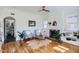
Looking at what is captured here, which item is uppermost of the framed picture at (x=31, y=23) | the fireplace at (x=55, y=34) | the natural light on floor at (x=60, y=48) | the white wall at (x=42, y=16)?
the white wall at (x=42, y=16)

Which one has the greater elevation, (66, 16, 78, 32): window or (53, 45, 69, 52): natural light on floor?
(66, 16, 78, 32): window

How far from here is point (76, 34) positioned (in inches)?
91.5

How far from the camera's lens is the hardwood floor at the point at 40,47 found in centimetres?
232

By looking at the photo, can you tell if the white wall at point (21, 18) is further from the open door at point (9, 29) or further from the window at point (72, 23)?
the window at point (72, 23)

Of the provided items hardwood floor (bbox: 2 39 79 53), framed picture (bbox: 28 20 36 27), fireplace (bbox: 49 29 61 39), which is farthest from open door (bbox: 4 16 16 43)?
fireplace (bbox: 49 29 61 39)

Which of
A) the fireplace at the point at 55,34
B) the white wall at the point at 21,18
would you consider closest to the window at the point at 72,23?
the fireplace at the point at 55,34

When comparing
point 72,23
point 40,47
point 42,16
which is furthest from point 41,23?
point 72,23

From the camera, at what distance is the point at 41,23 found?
2348 mm

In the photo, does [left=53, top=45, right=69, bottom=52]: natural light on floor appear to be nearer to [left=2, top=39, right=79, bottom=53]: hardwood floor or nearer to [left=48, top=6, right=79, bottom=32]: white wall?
[left=2, top=39, right=79, bottom=53]: hardwood floor

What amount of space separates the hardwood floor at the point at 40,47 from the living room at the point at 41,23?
0.02 meters

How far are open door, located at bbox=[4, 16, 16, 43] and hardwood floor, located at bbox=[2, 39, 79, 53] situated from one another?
0.34 ft

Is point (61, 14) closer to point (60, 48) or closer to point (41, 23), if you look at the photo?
point (41, 23)

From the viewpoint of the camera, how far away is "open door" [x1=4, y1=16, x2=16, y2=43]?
7.57 ft
